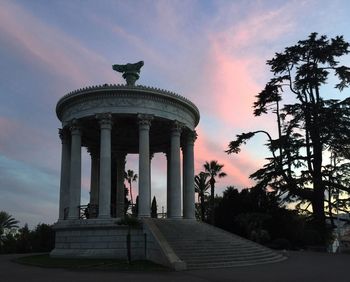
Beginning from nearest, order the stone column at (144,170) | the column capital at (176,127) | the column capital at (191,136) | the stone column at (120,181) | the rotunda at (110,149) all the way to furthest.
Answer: the rotunda at (110,149) < the stone column at (144,170) < the column capital at (176,127) < the column capital at (191,136) < the stone column at (120,181)

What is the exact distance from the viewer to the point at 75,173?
36.9m

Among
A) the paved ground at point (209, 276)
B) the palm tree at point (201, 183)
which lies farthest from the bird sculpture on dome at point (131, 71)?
the palm tree at point (201, 183)

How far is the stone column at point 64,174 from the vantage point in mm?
38781

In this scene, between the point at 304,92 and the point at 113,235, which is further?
the point at 304,92

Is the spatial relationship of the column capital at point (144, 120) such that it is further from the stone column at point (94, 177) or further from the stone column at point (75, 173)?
the stone column at point (94, 177)

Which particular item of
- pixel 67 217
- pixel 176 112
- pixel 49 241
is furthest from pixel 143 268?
pixel 49 241

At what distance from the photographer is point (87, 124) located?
4003 cm

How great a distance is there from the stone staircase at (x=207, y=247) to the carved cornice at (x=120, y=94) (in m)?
10.1

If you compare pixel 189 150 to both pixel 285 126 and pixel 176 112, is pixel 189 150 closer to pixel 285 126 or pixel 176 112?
pixel 176 112

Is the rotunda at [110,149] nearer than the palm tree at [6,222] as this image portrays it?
Yes

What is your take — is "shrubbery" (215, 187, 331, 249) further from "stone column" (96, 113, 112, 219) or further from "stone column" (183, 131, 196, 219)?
"stone column" (96, 113, 112, 219)

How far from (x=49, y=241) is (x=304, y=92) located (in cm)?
3595

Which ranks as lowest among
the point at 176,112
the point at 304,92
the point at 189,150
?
the point at 189,150

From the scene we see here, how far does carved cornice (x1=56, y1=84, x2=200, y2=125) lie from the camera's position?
36031 millimetres
